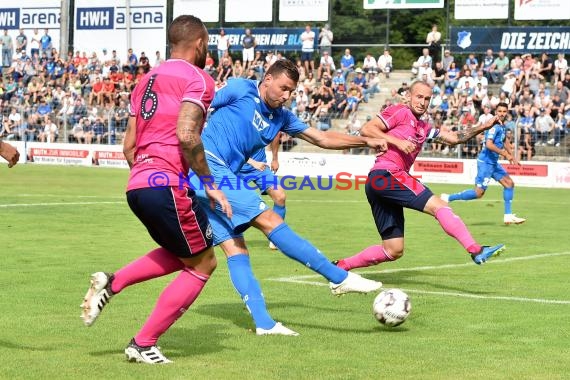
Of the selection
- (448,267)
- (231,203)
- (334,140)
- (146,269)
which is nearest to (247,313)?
(231,203)

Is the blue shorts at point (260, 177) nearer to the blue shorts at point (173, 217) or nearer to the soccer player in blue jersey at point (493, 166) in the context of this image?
the blue shorts at point (173, 217)

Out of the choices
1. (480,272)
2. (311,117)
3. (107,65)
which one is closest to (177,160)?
(480,272)

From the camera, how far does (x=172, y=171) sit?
696cm

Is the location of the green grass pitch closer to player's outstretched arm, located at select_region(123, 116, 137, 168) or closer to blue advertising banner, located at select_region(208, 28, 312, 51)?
player's outstretched arm, located at select_region(123, 116, 137, 168)

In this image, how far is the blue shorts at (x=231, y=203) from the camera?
8312 millimetres

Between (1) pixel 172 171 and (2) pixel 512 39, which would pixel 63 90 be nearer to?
(2) pixel 512 39

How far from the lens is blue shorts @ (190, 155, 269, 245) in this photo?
8312 mm

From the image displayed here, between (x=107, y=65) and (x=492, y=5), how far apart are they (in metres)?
16.5

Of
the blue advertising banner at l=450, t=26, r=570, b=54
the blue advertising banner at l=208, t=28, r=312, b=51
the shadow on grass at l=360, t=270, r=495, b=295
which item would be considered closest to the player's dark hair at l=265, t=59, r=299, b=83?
the shadow on grass at l=360, t=270, r=495, b=295

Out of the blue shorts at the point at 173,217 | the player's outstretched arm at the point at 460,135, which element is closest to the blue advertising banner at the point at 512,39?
the player's outstretched arm at the point at 460,135

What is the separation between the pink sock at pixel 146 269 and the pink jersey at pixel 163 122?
1.99ft

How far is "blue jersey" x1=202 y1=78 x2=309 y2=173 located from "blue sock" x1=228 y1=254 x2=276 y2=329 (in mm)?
791

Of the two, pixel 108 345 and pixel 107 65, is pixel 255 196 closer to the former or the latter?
pixel 108 345

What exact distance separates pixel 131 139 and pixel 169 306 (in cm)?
120
